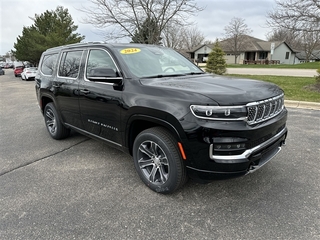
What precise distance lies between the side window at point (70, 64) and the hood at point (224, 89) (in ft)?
5.11

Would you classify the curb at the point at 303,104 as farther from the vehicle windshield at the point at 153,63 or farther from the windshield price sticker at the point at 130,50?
the windshield price sticker at the point at 130,50

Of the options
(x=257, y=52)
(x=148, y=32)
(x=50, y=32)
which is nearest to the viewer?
(x=148, y=32)

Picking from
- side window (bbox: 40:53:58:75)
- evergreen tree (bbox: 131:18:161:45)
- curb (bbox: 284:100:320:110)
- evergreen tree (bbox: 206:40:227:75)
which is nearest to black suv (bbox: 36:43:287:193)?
side window (bbox: 40:53:58:75)

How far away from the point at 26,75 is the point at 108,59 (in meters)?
26.0

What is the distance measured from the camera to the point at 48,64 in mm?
4973

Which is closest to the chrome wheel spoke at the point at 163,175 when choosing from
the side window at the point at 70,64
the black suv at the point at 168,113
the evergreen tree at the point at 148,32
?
the black suv at the point at 168,113

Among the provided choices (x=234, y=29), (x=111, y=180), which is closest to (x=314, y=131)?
(x=111, y=180)

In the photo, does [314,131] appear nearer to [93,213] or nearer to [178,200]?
[178,200]

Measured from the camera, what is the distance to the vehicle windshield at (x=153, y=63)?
330cm

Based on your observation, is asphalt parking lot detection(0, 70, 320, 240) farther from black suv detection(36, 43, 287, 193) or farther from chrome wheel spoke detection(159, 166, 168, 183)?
black suv detection(36, 43, 287, 193)

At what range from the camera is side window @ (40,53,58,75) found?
4707 mm

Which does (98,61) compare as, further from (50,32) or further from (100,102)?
(50,32)

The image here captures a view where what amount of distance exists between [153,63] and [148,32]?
16.8 meters

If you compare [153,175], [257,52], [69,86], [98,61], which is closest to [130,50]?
[98,61]
